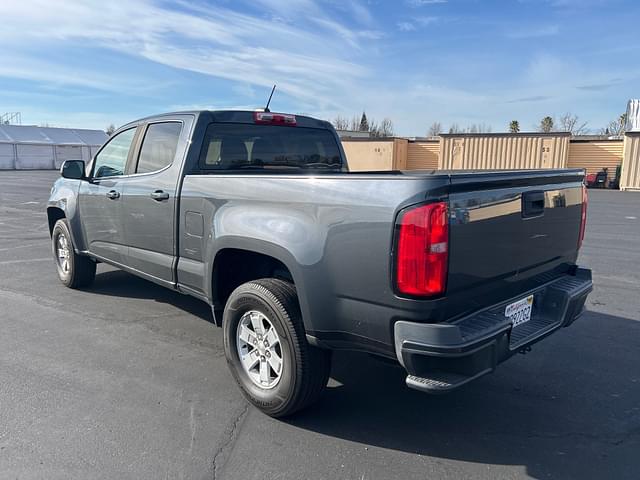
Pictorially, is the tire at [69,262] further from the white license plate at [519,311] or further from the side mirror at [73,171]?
the white license plate at [519,311]

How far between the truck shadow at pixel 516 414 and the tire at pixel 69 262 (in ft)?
11.3

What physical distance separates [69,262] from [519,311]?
16.6ft

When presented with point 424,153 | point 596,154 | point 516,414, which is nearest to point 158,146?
point 516,414

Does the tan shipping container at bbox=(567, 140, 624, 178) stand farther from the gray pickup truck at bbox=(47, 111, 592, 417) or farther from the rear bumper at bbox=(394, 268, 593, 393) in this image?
the rear bumper at bbox=(394, 268, 593, 393)

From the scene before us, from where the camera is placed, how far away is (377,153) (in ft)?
108

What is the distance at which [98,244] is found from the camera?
5324mm

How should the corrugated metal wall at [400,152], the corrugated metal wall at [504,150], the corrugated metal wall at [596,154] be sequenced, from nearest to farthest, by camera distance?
1. the corrugated metal wall at [596,154]
2. the corrugated metal wall at [504,150]
3. the corrugated metal wall at [400,152]

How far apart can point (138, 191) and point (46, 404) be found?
187 centimetres

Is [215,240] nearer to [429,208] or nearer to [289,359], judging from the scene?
[289,359]

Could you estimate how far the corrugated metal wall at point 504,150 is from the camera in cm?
2789

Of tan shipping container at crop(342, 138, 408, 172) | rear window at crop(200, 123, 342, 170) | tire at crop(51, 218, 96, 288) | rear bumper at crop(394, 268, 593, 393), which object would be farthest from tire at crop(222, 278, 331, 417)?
tan shipping container at crop(342, 138, 408, 172)

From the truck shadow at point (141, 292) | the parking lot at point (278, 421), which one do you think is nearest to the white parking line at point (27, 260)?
the truck shadow at point (141, 292)

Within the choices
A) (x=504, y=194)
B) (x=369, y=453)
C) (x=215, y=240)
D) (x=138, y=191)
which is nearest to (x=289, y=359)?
(x=369, y=453)

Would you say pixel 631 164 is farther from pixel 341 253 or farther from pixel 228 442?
pixel 228 442
